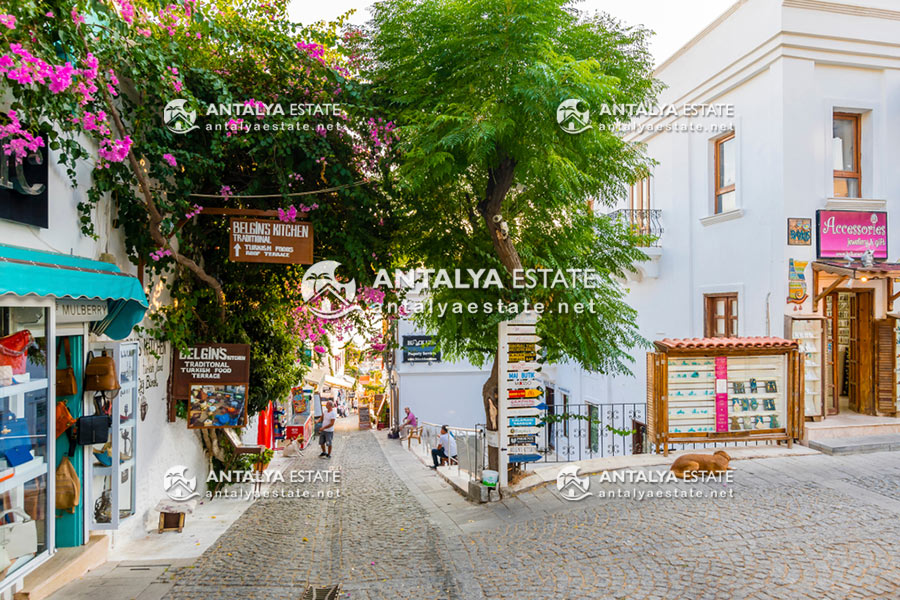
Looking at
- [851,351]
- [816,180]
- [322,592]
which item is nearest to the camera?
[322,592]

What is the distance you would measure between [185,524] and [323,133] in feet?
17.8

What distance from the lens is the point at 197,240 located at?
859 cm

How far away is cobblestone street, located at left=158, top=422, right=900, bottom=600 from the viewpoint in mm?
5105

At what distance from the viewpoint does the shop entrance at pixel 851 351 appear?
10953mm

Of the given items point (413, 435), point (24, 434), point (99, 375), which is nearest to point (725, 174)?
point (99, 375)

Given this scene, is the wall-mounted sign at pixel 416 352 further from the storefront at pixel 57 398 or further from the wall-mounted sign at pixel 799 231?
the storefront at pixel 57 398

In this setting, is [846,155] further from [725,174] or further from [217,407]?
[217,407]

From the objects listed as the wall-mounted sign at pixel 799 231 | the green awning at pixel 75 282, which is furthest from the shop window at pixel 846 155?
the green awning at pixel 75 282

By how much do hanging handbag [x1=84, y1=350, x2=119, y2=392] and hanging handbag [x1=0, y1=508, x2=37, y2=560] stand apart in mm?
1477

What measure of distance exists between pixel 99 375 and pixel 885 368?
38.8 ft

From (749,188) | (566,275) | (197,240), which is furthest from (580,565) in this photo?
(749,188)

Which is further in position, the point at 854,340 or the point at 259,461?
the point at 259,461

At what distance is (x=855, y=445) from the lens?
935cm

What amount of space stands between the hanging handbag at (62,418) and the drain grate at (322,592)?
275 cm
